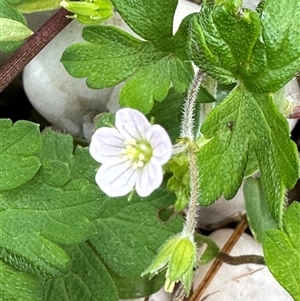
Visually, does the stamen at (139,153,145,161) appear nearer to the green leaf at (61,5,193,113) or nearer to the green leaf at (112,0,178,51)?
the green leaf at (61,5,193,113)

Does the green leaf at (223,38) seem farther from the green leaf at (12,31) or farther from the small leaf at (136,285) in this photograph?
the small leaf at (136,285)

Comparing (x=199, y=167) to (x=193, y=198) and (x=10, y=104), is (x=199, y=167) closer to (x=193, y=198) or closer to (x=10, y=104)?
(x=193, y=198)

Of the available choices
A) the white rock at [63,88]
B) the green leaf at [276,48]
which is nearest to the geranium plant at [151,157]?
the green leaf at [276,48]

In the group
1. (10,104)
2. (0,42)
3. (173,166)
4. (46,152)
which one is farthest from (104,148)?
(10,104)

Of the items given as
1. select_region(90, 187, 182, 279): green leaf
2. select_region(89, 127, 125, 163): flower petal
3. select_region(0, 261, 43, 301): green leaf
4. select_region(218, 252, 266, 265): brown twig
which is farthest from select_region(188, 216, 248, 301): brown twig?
select_region(89, 127, 125, 163): flower petal

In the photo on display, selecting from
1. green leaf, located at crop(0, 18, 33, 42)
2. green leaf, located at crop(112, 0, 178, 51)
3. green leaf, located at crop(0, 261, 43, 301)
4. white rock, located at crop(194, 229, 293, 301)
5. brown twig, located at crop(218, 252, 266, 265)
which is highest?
green leaf, located at crop(112, 0, 178, 51)

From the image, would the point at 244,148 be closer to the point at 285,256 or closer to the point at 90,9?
the point at 285,256

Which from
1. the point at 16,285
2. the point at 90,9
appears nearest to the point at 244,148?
the point at 90,9
